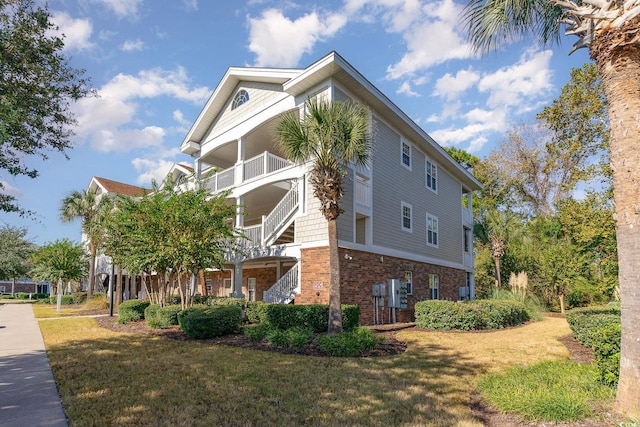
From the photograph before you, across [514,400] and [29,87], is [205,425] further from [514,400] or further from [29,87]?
[29,87]

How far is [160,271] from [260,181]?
5466 mm

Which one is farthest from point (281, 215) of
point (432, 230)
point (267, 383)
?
point (432, 230)

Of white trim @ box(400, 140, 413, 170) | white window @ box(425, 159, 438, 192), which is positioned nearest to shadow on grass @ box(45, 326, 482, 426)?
white trim @ box(400, 140, 413, 170)

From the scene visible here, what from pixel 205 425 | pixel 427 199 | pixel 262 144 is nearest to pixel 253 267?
pixel 262 144

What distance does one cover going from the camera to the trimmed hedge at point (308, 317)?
12.4 m

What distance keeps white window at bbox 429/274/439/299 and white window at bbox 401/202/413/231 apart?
342 cm

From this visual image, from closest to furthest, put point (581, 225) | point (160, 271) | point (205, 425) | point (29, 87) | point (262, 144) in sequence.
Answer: point (205, 425), point (29, 87), point (581, 225), point (160, 271), point (262, 144)

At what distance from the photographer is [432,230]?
2158cm

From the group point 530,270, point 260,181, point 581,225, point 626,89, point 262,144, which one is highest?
point 262,144

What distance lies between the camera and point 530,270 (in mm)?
26016

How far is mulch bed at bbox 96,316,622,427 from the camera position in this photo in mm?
4934

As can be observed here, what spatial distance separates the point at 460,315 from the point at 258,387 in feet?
31.1

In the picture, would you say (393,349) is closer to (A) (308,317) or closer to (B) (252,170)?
(A) (308,317)

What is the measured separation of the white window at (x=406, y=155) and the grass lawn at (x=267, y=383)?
10.1 metres
